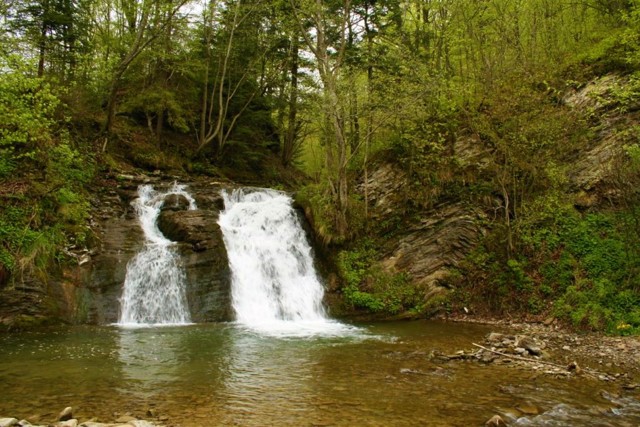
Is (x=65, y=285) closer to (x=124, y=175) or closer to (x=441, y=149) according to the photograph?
(x=124, y=175)

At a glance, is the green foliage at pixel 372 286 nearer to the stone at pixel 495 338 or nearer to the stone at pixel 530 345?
the stone at pixel 495 338

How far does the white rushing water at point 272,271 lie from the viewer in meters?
13.4

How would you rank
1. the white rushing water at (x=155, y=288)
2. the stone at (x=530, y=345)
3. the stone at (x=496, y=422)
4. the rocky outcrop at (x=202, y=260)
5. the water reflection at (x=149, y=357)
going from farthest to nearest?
the rocky outcrop at (x=202, y=260) → the white rushing water at (x=155, y=288) → the stone at (x=530, y=345) → the water reflection at (x=149, y=357) → the stone at (x=496, y=422)

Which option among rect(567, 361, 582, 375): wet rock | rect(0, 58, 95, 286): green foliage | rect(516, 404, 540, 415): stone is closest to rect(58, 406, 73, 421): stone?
rect(516, 404, 540, 415): stone

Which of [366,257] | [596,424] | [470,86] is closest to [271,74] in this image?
[470,86]

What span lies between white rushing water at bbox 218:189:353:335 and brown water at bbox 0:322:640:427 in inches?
112

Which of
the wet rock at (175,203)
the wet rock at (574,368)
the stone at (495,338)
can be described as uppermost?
the wet rock at (175,203)

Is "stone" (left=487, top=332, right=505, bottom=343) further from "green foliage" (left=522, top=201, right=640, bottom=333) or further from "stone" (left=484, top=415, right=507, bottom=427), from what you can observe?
"stone" (left=484, top=415, right=507, bottom=427)

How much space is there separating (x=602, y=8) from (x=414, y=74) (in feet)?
27.3

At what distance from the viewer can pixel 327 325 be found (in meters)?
13.0

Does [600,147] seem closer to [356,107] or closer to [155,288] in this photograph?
[356,107]

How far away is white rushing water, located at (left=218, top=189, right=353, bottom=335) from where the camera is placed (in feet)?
43.9

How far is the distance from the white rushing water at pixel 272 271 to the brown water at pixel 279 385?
9.33 ft

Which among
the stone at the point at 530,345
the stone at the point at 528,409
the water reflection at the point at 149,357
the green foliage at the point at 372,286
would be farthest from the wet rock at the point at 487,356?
the water reflection at the point at 149,357
